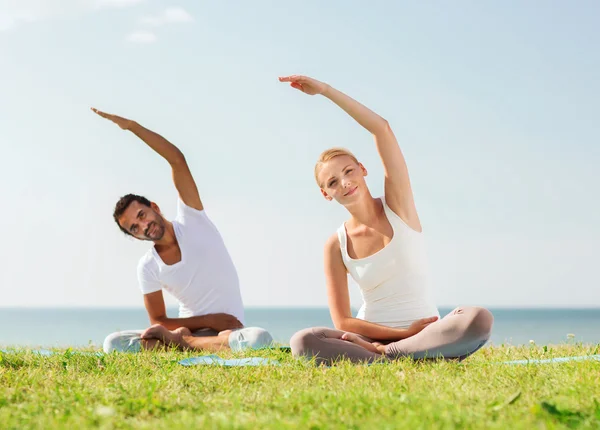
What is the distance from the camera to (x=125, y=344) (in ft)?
25.5

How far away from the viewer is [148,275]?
26.8ft

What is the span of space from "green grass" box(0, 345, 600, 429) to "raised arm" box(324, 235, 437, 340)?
1.30 ft

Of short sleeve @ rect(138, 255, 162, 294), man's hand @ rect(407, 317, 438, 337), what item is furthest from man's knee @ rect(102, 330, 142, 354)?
man's hand @ rect(407, 317, 438, 337)

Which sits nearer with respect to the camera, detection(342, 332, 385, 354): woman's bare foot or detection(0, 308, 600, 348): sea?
detection(342, 332, 385, 354): woman's bare foot

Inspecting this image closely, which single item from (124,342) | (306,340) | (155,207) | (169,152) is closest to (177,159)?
(169,152)

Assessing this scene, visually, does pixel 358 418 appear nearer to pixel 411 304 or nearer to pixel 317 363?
pixel 317 363

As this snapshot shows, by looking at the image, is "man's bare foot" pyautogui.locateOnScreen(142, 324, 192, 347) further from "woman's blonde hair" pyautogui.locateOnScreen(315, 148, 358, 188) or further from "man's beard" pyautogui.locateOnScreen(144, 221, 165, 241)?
"woman's blonde hair" pyautogui.locateOnScreen(315, 148, 358, 188)

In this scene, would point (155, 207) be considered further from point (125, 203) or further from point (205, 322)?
point (205, 322)

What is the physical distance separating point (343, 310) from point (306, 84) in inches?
71.3

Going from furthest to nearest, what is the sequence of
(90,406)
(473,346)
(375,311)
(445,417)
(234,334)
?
(234,334) → (375,311) → (473,346) → (90,406) → (445,417)

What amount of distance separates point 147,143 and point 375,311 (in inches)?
133

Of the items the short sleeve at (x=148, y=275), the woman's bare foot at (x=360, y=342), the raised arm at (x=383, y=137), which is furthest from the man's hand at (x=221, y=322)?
the raised arm at (x=383, y=137)

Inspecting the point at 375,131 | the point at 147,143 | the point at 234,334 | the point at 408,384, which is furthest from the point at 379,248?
the point at 147,143

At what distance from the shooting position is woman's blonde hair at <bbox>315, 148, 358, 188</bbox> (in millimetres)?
5688
